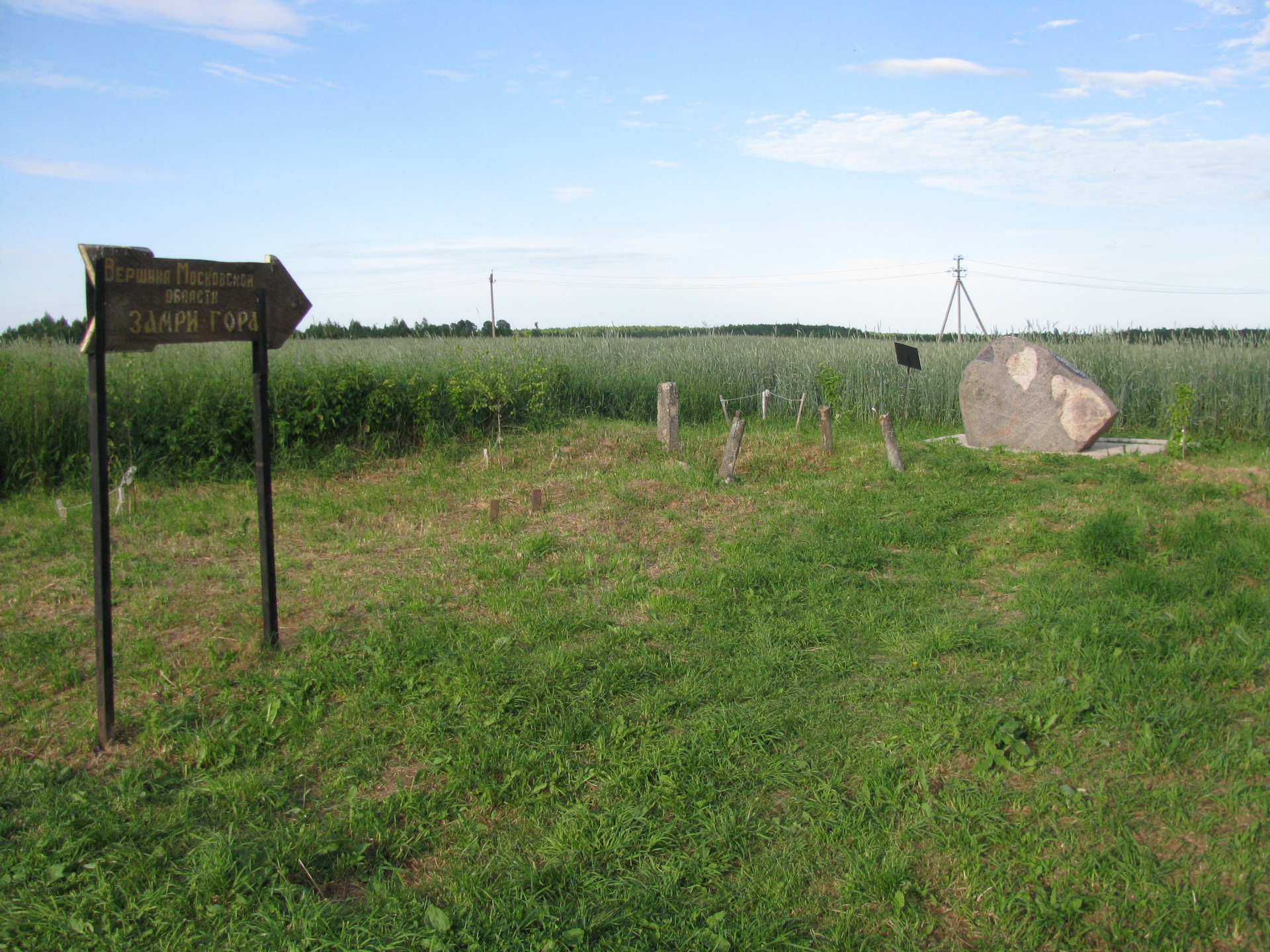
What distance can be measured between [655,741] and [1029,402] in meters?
8.31

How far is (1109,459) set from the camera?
9617mm

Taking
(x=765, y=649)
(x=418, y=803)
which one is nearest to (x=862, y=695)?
(x=765, y=649)

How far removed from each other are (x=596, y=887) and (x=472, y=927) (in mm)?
438

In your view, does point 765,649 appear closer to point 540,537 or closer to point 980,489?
point 540,537

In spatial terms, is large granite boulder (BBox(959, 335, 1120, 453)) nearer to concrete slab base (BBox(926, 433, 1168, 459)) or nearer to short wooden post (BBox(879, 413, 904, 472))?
concrete slab base (BBox(926, 433, 1168, 459))

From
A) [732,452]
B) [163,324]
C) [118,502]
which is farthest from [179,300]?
[732,452]

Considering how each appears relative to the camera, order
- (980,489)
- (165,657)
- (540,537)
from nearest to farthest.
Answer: (165,657) < (540,537) < (980,489)

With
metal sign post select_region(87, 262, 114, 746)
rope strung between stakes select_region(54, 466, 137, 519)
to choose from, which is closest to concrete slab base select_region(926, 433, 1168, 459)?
rope strung between stakes select_region(54, 466, 137, 519)

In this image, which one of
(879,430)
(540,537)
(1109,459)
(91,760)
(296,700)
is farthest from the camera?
(879,430)

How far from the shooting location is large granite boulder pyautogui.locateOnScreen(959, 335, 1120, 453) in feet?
33.0

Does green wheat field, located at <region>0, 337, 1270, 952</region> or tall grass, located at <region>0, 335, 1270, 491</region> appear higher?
tall grass, located at <region>0, 335, 1270, 491</region>

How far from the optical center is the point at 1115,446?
10.7 m

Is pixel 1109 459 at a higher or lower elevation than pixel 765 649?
higher

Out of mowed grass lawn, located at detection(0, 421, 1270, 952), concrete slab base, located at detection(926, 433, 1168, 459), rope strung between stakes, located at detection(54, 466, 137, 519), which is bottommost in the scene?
mowed grass lawn, located at detection(0, 421, 1270, 952)
